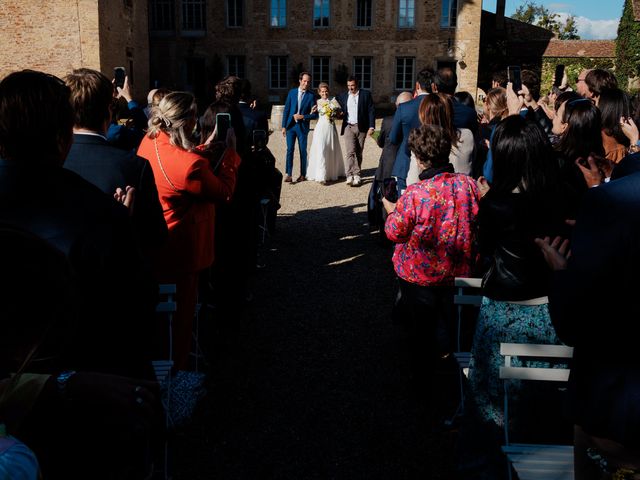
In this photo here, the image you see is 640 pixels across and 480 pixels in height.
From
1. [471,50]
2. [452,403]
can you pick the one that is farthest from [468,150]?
[471,50]

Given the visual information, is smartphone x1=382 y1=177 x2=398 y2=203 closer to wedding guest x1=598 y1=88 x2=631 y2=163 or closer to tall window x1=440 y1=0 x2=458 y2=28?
wedding guest x1=598 y1=88 x2=631 y2=163

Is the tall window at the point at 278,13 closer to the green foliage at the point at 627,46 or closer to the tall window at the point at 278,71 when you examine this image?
the tall window at the point at 278,71

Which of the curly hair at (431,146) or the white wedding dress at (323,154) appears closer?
the curly hair at (431,146)

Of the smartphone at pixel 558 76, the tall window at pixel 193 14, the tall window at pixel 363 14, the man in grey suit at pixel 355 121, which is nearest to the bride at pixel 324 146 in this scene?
the man in grey suit at pixel 355 121

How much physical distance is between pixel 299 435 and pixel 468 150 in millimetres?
3181

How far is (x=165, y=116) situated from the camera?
3941 mm

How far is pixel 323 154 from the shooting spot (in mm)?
12266

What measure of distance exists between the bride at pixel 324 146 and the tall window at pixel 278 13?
2299 centimetres

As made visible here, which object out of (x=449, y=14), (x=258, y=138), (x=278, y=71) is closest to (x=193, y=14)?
(x=278, y=71)

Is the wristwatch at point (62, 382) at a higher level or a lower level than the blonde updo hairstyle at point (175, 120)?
lower

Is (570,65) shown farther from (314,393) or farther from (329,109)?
(314,393)

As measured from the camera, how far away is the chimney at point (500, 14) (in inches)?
1344

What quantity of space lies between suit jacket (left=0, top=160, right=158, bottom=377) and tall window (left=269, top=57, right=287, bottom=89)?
3339cm

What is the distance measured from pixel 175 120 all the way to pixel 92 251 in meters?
2.21
